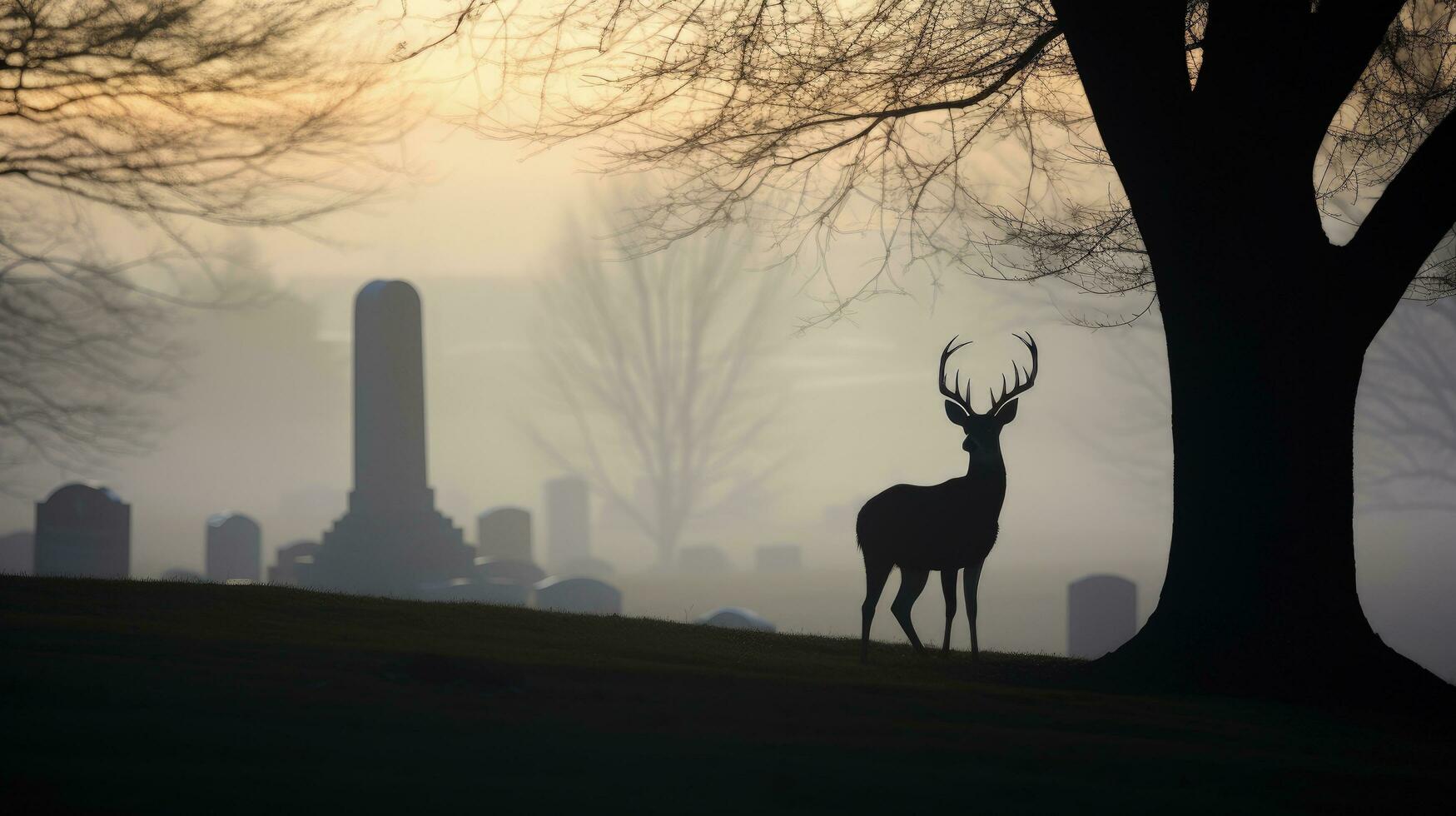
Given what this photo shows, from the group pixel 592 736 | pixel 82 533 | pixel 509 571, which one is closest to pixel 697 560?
pixel 509 571

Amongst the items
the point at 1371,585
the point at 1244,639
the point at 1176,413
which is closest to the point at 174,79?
the point at 1176,413

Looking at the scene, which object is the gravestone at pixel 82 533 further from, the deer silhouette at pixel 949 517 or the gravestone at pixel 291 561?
the deer silhouette at pixel 949 517

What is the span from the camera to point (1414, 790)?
18.9ft

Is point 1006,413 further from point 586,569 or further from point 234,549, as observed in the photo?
point 586,569

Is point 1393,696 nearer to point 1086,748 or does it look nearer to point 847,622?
point 1086,748

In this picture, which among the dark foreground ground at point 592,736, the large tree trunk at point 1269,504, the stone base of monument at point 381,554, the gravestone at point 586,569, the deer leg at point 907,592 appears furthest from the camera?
the gravestone at point 586,569

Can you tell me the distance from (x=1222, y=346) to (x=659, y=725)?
4614 millimetres

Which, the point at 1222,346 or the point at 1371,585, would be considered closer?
the point at 1222,346

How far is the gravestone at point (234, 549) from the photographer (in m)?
26.3

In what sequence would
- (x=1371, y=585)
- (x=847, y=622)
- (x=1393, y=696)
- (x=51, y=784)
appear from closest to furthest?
1. (x=51, y=784)
2. (x=1393, y=696)
3. (x=847, y=622)
4. (x=1371, y=585)

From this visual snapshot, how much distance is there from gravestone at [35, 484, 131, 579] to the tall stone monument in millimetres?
2864

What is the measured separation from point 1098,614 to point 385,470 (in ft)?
37.2

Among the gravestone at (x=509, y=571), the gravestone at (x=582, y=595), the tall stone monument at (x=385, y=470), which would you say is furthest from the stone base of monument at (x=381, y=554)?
the gravestone at (x=582, y=595)

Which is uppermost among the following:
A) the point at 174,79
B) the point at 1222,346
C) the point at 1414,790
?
the point at 174,79
